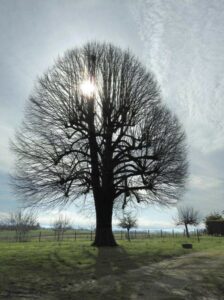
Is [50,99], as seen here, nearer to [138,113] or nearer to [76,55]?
[76,55]

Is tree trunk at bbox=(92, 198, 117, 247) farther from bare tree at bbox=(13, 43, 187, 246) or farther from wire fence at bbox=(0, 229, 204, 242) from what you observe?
wire fence at bbox=(0, 229, 204, 242)

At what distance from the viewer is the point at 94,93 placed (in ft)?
78.8

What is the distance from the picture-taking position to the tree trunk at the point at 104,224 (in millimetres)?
22766

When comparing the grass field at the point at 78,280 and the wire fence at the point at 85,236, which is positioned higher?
the wire fence at the point at 85,236

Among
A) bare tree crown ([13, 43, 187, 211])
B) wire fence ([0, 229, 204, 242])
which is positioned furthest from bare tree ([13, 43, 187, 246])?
wire fence ([0, 229, 204, 242])

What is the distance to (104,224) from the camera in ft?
76.4

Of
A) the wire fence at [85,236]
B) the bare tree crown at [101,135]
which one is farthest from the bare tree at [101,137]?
the wire fence at [85,236]

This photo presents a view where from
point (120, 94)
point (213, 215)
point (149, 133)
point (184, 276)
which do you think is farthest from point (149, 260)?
point (213, 215)

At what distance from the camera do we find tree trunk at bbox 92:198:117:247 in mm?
22766

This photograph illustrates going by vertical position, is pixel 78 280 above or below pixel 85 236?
below

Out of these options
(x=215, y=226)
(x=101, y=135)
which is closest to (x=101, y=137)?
(x=101, y=135)

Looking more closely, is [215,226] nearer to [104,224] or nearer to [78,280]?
[104,224]

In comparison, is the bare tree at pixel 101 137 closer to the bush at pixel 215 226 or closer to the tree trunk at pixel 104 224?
the tree trunk at pixel 104 224

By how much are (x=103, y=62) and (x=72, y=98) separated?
393cm
